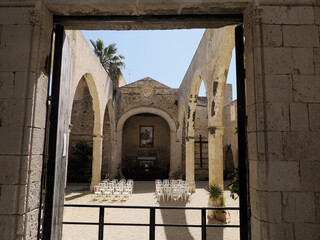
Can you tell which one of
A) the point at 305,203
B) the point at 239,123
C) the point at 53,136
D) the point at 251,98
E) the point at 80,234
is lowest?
the point at 80,234

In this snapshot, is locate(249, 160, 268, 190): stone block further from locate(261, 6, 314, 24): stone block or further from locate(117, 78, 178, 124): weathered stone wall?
locate(117, 78, 178, 124): weathered stone wall

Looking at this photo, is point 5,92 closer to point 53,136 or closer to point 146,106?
point 53,136

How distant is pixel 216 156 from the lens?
7.66 meters

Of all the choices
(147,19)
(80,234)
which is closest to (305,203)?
(147,19)

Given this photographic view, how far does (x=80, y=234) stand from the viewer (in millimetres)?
5434

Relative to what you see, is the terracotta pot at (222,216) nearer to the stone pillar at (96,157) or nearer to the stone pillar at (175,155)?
the stone pillar at (96,157)

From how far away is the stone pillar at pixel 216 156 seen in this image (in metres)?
7.54

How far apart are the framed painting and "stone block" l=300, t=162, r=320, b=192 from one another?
1762cm

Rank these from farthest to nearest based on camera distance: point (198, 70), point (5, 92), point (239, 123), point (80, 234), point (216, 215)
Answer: point (198, 70) < point (216, 215) < point (80, 234) < point (239, 123) < point (5, 92)

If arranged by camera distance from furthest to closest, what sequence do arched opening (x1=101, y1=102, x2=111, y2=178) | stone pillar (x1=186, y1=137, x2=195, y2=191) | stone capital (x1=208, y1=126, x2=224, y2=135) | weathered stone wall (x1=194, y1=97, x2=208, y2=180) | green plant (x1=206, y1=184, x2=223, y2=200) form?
weathered stone wall (x1=194, y1=97, x2=208, y2=180) < arched opening (x1=101, y1=102, x2=111, y2=178) < stone pillar (x1=186, y1=137, x2=195, y2=191) < stone capital (x1=208, y1=126, x2=224, y2=135) < green plant (x1=206, y1=184, x2=223, y2=200)

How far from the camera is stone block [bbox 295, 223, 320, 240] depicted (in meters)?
2.17

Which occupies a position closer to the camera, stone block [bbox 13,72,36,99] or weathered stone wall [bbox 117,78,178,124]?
stone block [bbox 13,72,36,99]

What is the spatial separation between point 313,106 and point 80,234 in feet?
18.0

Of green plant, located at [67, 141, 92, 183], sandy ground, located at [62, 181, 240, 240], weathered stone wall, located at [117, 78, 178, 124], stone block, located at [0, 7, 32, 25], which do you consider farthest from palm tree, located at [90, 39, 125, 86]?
stone block, located at [0, 7, 32, 25]
